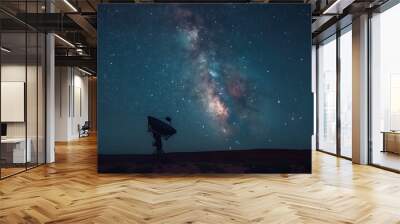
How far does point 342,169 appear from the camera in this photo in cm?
722

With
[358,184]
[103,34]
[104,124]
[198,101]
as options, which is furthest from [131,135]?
[358,184]

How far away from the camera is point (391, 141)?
810 cm

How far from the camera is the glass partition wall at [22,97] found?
22.8 feet

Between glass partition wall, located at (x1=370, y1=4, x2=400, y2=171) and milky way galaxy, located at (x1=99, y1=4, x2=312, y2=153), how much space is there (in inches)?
79.4

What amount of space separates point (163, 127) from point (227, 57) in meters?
1.74

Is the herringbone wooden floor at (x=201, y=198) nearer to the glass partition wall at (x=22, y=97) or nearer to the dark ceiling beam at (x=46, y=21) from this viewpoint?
the glass partition wall at (x=22, y=97)

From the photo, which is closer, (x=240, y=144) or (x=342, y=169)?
(x=240, y=144)

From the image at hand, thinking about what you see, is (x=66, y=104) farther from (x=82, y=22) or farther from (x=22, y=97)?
(x=22, y=97)

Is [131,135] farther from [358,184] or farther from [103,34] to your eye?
[358,184]

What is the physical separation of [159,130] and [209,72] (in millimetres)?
1403

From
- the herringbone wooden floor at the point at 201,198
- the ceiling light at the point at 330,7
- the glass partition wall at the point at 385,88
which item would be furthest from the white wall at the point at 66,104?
the glass partition wall at the point at 385,88

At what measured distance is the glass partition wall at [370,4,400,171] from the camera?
23.7 ft

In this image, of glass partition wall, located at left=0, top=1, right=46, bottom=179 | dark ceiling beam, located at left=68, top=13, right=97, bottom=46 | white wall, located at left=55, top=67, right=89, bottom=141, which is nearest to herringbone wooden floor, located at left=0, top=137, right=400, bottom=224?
Result: glass partition wall, located at left=0, top=1, right=46, bottom=179

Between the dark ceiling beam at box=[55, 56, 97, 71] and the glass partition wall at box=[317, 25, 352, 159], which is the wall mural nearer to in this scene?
the glass partition wall at box=[317, 25, 352, 159]
